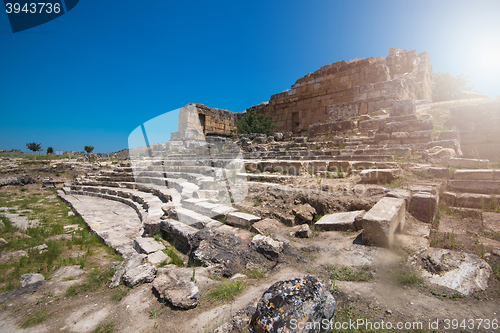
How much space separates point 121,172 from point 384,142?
12163 mm

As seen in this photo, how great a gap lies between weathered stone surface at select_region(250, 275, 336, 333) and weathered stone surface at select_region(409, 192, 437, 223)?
2.51 metres

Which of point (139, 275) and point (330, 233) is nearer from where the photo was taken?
point (139, 275)

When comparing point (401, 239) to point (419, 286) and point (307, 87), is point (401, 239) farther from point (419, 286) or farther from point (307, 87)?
point (307, 87)

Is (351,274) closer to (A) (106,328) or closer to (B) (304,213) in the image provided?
(B) (304,213)

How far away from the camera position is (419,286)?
1.89 m

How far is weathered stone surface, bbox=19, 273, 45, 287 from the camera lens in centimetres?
260

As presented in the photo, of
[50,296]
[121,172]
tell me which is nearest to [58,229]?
[50,296]

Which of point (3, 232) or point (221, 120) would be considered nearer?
point (3, 232)

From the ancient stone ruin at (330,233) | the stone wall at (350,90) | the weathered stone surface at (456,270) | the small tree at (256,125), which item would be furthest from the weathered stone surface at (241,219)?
the small tree at (256,125)

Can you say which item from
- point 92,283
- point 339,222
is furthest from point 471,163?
point 92,283

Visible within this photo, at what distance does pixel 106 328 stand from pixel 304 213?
3043 mm

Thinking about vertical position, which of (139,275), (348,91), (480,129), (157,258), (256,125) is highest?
(348,91)

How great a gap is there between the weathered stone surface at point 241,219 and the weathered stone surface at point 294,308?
2.21 m

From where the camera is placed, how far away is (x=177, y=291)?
2160mm
